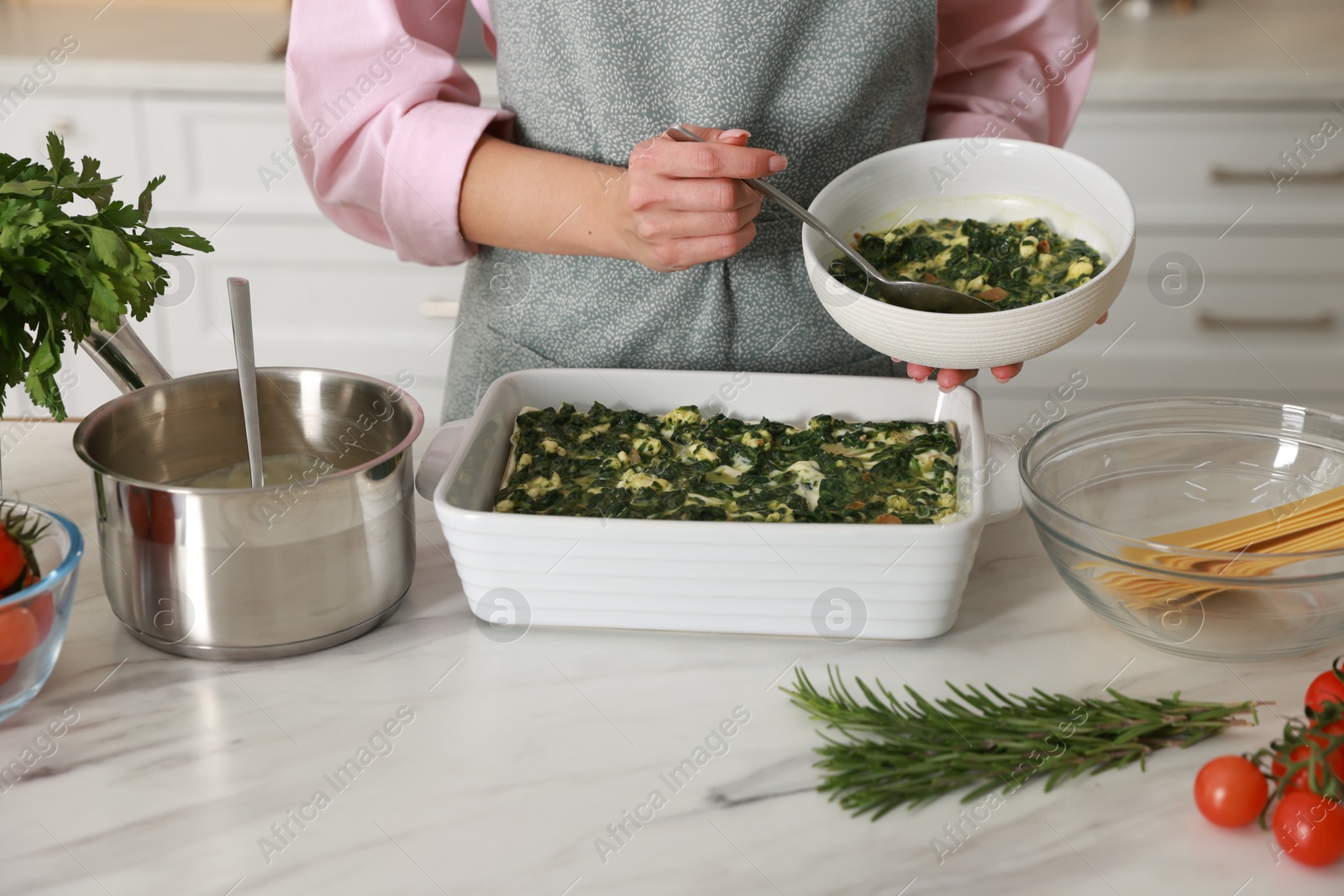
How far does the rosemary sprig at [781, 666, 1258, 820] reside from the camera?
28.9 inches

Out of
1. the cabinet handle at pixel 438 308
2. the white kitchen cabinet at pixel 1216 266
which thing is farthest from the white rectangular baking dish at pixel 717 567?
the cabinet handle at pixel 438 308

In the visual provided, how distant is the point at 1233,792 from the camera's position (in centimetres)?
69

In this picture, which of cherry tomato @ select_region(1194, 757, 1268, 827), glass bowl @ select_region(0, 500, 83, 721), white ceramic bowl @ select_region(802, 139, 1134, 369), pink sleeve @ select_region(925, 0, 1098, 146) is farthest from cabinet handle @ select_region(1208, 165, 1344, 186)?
glass bowl @ select_region(0, 500, 83, 721)

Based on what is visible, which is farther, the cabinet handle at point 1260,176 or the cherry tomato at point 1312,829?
the cabinet handle at point 1260,176

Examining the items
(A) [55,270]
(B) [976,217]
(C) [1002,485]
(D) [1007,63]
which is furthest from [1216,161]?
(A) [55,270]

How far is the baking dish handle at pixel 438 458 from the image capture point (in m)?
0.94

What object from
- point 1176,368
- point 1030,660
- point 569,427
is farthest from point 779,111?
point 1176,368

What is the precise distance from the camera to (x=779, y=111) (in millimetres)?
1171

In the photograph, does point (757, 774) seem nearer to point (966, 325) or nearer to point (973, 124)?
point (966, 325)

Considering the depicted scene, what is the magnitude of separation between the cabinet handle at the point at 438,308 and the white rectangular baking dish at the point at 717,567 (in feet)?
4.84

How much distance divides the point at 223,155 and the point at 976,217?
1.66 m

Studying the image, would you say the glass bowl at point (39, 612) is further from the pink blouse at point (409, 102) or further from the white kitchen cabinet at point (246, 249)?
the white kitchen cabinet at point (246, 249)

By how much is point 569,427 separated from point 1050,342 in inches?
16.7

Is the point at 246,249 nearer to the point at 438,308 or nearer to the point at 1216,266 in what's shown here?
the point at 438,308
